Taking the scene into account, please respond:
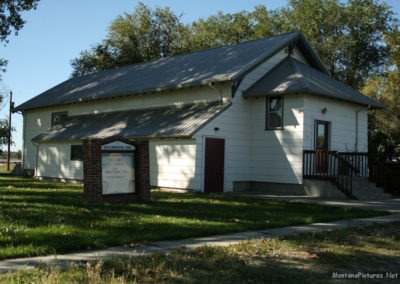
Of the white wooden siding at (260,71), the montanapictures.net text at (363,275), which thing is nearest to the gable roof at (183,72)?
the white wooden siding at (260,71)

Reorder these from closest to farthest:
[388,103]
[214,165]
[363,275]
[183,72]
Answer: [363,275]
[214,165]
[183,72]
[388,103]

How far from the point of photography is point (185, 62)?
2558 centimetres

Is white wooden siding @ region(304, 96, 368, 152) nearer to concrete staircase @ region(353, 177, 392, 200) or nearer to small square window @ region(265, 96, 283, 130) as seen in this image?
small square window @ region(265, 96, 283, 130)

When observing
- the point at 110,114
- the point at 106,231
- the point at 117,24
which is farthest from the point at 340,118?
the point at 117,24

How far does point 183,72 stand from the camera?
76.8 feet

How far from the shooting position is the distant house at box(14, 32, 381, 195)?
19.4 metres

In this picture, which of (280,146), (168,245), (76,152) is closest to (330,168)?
(280,146)

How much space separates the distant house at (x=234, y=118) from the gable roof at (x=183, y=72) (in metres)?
0.09

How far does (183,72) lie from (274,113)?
5477mm

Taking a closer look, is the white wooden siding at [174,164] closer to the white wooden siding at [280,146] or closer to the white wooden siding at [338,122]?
the white wooden siding at [280,146]

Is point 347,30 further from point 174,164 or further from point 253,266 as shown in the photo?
point 253,266

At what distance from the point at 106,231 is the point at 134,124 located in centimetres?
1417

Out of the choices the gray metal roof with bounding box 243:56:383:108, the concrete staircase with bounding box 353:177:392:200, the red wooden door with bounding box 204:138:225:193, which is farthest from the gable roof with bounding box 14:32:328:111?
the concrete staircase with bounding box 353:177:392:200

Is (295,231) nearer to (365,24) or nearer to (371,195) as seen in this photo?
(371,195)
